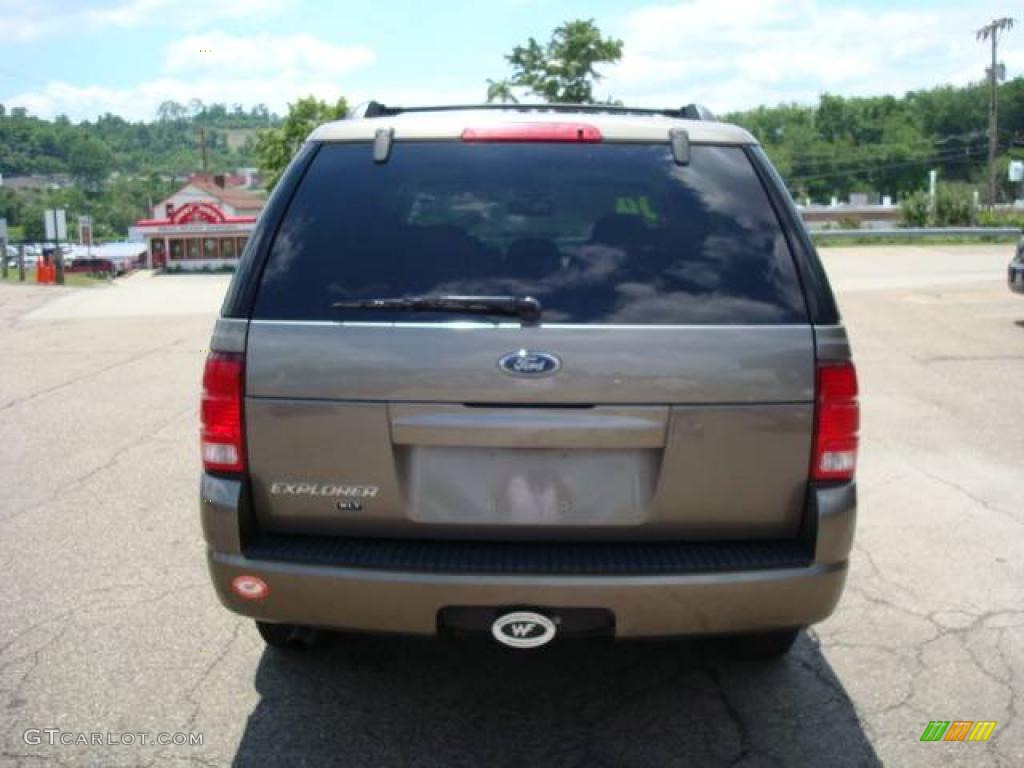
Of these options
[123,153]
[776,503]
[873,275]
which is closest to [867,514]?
[776,503]

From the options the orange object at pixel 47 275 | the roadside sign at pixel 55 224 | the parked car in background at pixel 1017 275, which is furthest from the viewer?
the roadside sign at pixel 55 224

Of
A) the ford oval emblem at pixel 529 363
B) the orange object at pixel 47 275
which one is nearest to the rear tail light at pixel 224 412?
the ford oval emblem at pixel 529 363

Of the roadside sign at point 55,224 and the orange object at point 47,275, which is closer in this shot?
the orange object at point 47,275

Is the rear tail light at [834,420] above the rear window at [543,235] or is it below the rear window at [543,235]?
below

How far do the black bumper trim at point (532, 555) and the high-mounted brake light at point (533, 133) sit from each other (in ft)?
4.13

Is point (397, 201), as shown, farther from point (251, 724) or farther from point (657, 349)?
point (251, 724)

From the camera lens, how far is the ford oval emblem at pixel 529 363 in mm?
2875

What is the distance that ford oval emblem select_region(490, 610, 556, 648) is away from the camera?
291cm

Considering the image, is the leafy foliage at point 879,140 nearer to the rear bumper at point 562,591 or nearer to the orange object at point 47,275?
the orange object at point 47,275

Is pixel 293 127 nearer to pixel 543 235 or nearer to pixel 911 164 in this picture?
pixel 543 235

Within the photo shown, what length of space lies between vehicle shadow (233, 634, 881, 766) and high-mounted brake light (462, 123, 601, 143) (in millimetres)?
1564

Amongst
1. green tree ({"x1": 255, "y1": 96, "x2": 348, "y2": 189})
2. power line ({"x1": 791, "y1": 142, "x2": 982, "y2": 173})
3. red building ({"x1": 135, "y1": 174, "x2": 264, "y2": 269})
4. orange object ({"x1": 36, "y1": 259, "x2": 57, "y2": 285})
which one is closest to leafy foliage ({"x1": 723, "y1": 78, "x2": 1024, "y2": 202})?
power line ({"x1": 791, "y1": 142, "x2": 982, "y2": 173})

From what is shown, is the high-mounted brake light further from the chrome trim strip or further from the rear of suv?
the chrome trim strip

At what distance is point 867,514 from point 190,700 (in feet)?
12.5
